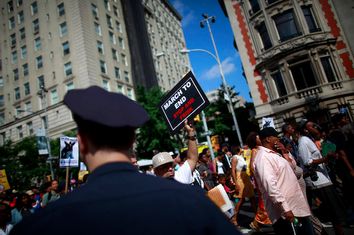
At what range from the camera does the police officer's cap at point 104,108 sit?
1.17 m

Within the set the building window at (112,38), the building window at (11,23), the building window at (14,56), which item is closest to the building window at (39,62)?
the building window at (14,56)

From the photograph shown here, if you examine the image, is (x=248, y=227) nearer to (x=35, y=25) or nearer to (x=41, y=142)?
(x=41, y=142)

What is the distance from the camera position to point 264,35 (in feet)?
75.8

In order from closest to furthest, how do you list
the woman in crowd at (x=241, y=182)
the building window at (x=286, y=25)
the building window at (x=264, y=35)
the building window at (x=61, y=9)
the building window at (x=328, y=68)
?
the woman in crowd at (x=241, y=182) < the building window at (x=328, y=68) < the building window at (x=286, y=25) < the building window at (x=264, y=35) < the building window at (x=61, y=9)

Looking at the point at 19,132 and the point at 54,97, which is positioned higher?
the point at 54,97

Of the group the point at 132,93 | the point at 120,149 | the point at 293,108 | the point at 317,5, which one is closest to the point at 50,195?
the point at 120,149

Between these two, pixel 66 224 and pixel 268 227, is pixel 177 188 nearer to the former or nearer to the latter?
pixel 66 224

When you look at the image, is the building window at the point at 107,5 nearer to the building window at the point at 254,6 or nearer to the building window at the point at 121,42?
the building window at the point at 121,42

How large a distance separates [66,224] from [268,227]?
6.46m

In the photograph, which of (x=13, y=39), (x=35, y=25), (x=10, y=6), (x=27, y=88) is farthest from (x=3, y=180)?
(x=10, y=6)

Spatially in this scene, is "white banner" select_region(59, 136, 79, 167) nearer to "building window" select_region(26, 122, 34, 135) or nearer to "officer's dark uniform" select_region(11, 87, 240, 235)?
"officer's dark uniform" select_region(11, 87, 240, 235)

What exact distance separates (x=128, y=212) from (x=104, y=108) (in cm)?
46

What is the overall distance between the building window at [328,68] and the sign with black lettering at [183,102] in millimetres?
20085

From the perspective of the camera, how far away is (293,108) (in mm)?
20906
